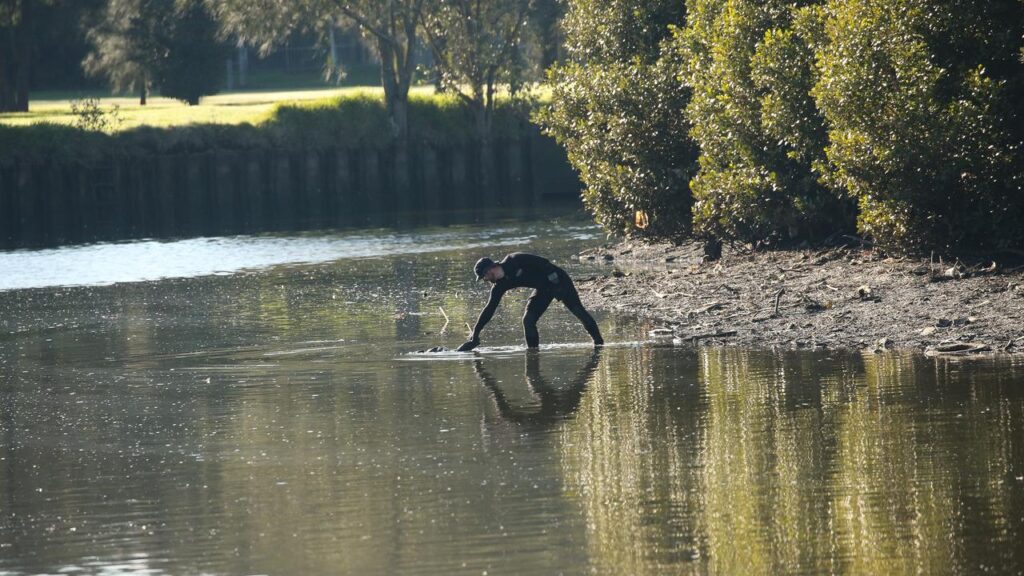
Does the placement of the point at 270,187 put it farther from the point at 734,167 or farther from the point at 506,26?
the point at 734,167

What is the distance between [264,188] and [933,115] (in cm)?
3675

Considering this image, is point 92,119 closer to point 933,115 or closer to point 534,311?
point 534,311

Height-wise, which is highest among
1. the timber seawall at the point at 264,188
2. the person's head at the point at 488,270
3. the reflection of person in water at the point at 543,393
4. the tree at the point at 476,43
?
the tree at the point at 476,43

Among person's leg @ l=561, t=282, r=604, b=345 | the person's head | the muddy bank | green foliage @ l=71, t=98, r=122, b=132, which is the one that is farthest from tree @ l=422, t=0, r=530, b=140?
the person's head

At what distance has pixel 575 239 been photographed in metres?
41.5

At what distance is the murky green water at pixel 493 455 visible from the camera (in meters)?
11.5

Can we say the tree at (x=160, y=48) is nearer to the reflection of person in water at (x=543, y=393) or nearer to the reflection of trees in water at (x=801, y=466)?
the reflection of person in water at (x=543, y=393)

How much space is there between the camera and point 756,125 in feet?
91.9

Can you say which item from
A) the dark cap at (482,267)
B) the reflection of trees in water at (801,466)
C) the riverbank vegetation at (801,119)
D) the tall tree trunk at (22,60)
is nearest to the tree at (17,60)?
the tall tree trunk at (22,60)

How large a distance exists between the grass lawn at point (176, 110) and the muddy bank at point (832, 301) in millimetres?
30469

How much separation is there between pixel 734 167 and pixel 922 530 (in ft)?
58.4

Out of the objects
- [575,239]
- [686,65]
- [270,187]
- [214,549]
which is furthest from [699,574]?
[270,187]

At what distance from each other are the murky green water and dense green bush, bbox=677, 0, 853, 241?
16.2 feet

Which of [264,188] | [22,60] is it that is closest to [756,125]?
[264,188]
